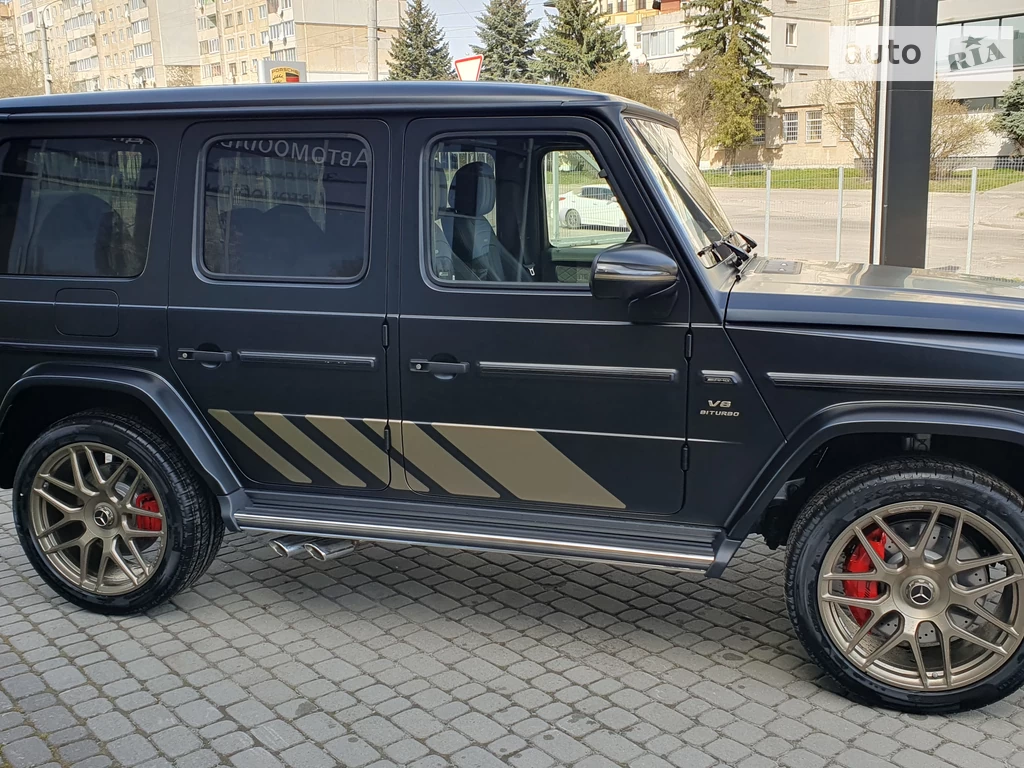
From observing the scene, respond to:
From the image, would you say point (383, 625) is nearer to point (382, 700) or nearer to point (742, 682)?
point (382, 700)

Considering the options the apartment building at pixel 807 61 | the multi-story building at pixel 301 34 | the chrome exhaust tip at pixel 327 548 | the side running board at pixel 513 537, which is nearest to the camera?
the side running board at pixel 513 537

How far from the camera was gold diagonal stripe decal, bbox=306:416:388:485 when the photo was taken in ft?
13.0

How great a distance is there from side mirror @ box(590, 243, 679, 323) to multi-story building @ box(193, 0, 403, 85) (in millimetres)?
78493

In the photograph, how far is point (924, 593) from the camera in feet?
11.2

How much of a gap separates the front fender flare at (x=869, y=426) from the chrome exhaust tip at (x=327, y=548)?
5.38 ft

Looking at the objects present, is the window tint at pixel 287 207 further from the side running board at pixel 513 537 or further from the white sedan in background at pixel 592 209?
the side running board at pixel 513 537

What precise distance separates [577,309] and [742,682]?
5.15 ft

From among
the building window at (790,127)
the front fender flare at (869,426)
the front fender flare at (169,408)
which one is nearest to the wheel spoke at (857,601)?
the front fender flare at (869,426)

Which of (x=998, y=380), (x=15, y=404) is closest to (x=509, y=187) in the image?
(x=998, y=380)

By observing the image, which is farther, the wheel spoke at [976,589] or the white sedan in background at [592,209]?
the white sedan in background at [592,209]

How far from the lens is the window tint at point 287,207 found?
12.7 feet

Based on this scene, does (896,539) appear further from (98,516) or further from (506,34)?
(506,34)

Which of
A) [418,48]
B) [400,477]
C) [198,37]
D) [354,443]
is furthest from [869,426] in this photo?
[198,37]

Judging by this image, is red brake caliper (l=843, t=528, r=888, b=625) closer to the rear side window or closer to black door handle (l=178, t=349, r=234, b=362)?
black door handle (l=178, t=349, r=234, b=362)
